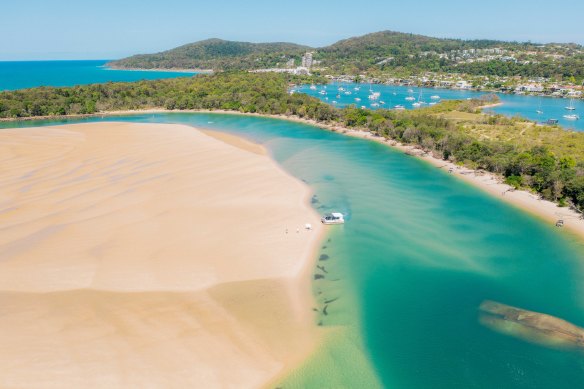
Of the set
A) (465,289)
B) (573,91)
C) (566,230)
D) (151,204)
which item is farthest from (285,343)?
(573,91)

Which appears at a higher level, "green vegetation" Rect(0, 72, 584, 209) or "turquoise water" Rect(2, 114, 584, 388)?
"green vegetation" Rect(0, 72, 584, 209)

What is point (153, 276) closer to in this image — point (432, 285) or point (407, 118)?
point (432, 285)

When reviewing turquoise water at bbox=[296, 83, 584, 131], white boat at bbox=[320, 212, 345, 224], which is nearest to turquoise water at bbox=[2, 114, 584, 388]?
white boat at bbox=[320, 212, 345, 224]

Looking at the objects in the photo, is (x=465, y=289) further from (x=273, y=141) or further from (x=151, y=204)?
(x=273, y=141)

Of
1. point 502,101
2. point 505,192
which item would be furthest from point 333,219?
point 502,101

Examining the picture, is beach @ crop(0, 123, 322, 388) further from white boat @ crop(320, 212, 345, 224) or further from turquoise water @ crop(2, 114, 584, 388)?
turquoise water @ crop(2, 114, 584, 388)
